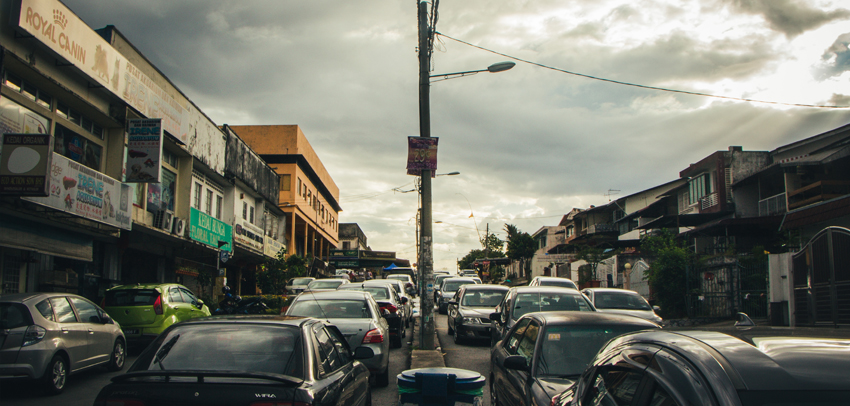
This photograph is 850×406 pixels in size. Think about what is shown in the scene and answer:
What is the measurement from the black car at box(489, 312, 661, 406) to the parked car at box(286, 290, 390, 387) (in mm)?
3045

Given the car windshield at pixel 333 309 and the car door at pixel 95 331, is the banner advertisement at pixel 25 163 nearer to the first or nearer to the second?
the car door at pixel 95 331

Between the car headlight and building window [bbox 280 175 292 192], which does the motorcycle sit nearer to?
the car headlight

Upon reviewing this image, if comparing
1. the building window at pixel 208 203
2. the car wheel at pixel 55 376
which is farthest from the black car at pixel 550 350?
the building window at pixel 208 203

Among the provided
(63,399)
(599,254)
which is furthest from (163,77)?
(599,254)

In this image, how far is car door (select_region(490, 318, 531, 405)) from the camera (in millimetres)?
5848

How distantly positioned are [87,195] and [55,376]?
25.9 ft

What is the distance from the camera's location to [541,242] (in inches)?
3063

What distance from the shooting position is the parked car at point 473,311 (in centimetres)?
1479

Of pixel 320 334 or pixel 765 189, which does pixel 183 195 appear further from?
pixel 765 189

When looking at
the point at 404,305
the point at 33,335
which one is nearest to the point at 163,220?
the point at 404,305

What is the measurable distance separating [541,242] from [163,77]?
203 feet

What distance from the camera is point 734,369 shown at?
2174 mm

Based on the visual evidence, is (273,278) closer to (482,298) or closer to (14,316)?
(482,298)

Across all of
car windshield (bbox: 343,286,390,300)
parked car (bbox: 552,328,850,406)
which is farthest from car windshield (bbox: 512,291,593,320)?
parked car (bbox: 552,328,850,406)
